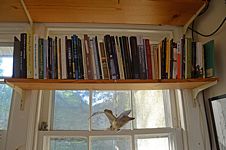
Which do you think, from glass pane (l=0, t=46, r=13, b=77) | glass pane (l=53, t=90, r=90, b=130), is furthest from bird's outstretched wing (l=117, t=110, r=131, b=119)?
glass pane (l=0, t=46, r=13, b=77)

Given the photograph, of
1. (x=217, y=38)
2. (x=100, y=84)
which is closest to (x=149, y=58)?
(x=100, y=84)

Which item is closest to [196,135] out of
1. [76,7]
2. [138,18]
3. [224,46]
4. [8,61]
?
[224,46]

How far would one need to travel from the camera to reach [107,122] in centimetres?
139

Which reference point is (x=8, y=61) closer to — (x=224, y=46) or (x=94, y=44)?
(x=94, y=44)

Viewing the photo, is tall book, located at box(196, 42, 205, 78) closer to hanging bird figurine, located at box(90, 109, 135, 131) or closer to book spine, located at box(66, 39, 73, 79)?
hanging bird figurine, located at box(90, 109, 135, 131)

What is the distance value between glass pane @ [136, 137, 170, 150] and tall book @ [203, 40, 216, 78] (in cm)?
44

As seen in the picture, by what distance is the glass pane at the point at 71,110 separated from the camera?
1372 mm

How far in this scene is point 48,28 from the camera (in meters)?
1.48

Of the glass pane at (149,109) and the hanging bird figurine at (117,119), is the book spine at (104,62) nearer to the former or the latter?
the hanging bird figurine at (117,119)

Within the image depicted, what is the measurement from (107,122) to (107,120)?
11 millimetres

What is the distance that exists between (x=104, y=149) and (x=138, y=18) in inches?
30.2

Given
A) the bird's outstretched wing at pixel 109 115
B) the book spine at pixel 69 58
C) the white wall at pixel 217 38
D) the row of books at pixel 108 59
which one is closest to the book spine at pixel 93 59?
the row of books at pixel 108 59

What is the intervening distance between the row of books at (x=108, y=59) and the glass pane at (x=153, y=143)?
39cm

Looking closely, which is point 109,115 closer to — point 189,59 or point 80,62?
point 80,62
